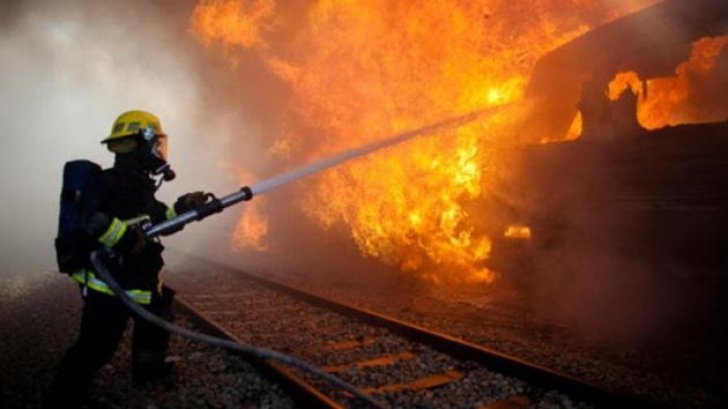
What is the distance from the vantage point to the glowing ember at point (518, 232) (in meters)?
9.34

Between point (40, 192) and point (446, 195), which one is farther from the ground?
point (40, 192)

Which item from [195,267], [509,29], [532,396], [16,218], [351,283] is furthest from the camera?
[16,218]

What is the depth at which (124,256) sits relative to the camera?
4.29 metres

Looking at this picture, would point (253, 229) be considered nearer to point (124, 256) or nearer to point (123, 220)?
point (123, 220)

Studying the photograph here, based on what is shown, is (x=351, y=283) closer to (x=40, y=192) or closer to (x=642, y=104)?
(x=642, y=104)

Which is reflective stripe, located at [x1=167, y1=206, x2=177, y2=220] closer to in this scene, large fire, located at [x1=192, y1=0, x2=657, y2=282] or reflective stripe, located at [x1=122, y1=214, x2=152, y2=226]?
reflective stripe, located at [x1=122, y1=214, x2=152, y2=226]

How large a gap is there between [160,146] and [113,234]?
4.09 ft

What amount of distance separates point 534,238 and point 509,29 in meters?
4.63

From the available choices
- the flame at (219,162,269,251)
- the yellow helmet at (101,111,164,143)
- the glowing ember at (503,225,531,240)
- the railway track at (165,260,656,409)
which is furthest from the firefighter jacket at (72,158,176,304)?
the flame at (219,162,269,251)

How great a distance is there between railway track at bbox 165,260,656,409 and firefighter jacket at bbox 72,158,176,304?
5.49ft

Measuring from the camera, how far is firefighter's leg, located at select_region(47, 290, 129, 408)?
13.0ft

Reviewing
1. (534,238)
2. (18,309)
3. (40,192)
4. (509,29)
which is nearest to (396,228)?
(534,238)

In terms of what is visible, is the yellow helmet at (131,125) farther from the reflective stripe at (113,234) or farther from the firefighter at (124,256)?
the reflective stripe at (113,234)

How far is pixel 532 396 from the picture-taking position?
4512 millimetres
